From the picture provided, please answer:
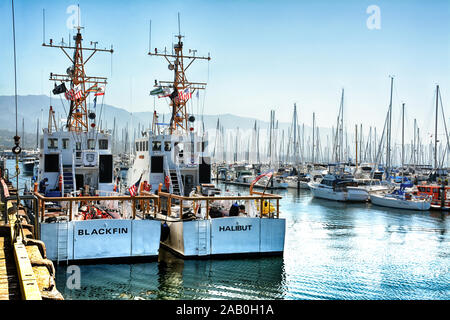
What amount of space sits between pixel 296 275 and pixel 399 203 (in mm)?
30344

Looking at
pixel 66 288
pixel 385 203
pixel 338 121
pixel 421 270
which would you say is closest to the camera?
pixel 66 288

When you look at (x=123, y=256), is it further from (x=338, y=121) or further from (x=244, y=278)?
(x=338, y=121)

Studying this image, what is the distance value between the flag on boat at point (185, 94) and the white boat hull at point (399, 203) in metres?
25.4

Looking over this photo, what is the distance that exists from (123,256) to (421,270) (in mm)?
11978

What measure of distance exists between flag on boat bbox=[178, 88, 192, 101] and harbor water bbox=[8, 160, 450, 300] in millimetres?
10152

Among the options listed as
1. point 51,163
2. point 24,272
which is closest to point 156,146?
point 51,163

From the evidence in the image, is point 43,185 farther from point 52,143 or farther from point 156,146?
point 156,146

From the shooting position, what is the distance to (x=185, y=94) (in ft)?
92.4

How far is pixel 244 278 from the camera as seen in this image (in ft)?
53.7

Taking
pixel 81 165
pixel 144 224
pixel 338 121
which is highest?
pixel 338 121
